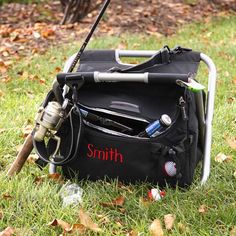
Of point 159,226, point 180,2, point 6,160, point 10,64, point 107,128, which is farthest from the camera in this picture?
point 180,2

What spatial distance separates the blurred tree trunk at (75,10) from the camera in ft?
25.3

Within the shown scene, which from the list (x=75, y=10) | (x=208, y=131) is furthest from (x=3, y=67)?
(x=208, y=131)

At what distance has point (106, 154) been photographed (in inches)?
110

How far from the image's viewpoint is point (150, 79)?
105 inches

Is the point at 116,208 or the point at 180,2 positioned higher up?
the point at 116,208

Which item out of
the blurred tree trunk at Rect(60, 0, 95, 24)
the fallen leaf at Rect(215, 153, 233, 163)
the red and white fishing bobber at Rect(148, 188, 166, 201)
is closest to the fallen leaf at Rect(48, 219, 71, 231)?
the red and white fishing bobber at Rect(148, 188, 166, 201)

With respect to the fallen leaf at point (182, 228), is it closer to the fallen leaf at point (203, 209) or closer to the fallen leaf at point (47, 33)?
the fallen leaf at point (203, 209)

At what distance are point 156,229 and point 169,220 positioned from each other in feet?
0.39

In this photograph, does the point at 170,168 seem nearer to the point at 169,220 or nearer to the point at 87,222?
the point at 169,220

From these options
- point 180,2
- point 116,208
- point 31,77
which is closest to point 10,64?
point 31,77

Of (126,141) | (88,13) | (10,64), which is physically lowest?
(88,13)

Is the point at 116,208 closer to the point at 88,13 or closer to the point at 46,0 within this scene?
the point at 88,13

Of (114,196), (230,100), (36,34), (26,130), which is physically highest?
(114,196)

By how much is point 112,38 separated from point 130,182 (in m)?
4.23
